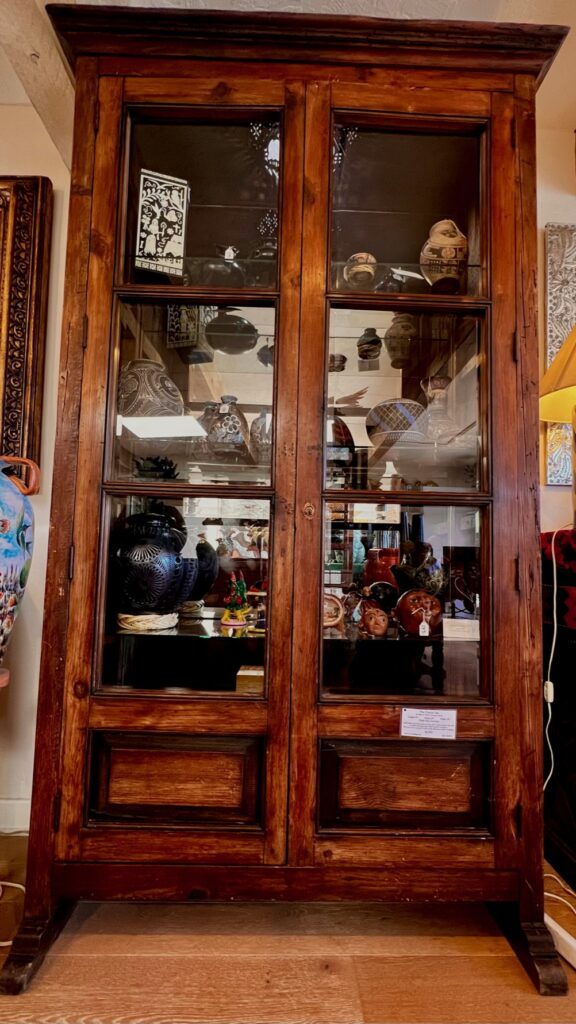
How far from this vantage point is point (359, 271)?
1.35 metres

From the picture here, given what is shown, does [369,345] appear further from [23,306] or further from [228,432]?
[23,306]

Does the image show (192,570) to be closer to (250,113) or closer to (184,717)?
(184,717)

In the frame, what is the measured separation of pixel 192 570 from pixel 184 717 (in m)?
0.39

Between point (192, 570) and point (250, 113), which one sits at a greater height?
point (250, 113)

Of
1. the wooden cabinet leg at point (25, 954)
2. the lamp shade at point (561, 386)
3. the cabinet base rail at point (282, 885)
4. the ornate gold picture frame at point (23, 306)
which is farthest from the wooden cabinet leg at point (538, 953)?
the ornate gold picture frame at point (23, 306)

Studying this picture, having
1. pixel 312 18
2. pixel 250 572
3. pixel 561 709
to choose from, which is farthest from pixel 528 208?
pixel 561 709

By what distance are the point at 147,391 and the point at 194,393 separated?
129mm

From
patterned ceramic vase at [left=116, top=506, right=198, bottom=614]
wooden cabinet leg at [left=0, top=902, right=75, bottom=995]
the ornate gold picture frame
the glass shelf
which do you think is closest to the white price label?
patterned ceramic vase at [left=116, top=506, right=198, bottom=614]

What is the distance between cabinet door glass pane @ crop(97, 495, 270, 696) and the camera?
1282 mm

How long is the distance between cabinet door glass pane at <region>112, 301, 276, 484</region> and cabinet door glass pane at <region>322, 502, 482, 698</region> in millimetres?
305

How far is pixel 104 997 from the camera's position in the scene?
1074mm

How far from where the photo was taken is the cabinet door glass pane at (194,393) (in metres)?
1.31

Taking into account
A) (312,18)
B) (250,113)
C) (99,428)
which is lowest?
(99,428)

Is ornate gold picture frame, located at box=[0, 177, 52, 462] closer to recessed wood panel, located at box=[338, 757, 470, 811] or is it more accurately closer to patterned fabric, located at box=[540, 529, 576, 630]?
recessed wood panel, located at box=[338, 757, 470, 811]
